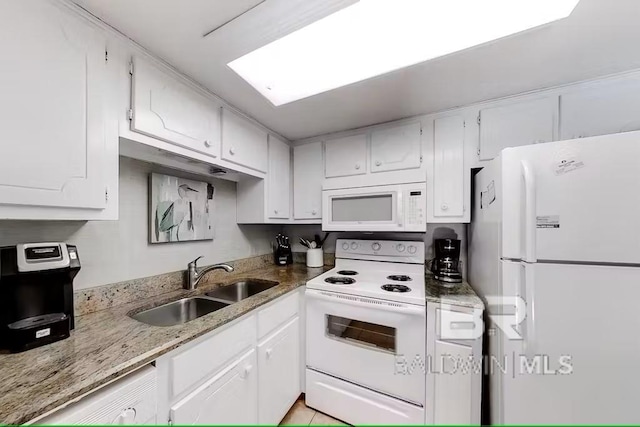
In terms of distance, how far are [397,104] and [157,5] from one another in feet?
4.48

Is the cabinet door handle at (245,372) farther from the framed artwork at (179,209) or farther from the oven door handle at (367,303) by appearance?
the framed artwork at (179,209)

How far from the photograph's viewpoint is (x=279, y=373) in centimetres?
146

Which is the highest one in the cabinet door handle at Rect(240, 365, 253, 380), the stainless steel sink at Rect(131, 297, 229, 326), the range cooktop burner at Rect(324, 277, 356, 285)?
the range cooktop burner at Rect(324, 277, 356, 285)

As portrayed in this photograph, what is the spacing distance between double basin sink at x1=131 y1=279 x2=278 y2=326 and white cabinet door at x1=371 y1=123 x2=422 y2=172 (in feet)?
4.17

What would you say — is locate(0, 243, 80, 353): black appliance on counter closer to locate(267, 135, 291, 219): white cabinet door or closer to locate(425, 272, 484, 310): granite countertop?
locate(267, 135, 291, 219): white cabinet door

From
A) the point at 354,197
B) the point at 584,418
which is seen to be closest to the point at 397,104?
the point at 354,197

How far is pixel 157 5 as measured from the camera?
90 cm

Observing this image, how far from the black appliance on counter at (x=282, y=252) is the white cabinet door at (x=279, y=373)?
32.5 inches

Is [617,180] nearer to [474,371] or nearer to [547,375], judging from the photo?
[547,375]

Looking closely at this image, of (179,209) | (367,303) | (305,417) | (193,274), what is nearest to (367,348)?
(367,303)

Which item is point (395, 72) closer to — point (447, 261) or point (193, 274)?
point (447, 261)

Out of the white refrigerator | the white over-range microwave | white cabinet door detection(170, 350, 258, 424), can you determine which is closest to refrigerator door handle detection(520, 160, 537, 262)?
the white refrigerator

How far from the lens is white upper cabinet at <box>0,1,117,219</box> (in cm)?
74

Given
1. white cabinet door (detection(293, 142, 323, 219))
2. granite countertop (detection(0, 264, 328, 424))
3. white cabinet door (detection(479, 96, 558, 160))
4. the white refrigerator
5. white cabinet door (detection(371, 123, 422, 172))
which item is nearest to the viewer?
granite countertop (detection(0, 264, 328, 424))
